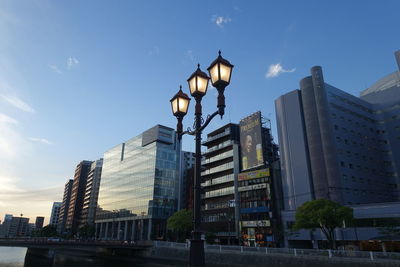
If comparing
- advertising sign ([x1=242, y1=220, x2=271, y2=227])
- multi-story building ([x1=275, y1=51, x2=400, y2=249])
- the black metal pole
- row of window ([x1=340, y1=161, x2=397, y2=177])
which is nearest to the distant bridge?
advertising sign ([x1=242, y1=220, x2=271, y2=227])

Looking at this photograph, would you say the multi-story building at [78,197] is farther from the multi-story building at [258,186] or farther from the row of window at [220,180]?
the multi-story building at [258,186]

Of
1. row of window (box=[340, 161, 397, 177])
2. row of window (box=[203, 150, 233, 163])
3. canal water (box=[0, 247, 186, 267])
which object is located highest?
row of window (box=[203, 150, 233, 163])

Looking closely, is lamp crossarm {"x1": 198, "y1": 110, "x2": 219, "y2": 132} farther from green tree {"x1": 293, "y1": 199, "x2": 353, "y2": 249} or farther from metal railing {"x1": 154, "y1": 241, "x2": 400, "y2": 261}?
green tree {"x1": 293, "y1": 199, "x2": 353, "y2": 249}

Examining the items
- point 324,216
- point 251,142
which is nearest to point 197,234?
point 324,216

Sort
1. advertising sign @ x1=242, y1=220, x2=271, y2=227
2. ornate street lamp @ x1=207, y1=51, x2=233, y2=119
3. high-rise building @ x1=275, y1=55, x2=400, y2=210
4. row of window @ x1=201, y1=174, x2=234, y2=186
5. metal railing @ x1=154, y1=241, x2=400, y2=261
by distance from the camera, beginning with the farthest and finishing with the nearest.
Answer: row of window @ x1=201, y1=174, x2=234, y2=186
high-rise building @ x1=275, y1=55, x2=400, y2=210
advertising sign @ x1=242, y1=220, x2=271, y2=227
metal railing @ x1=154, y1=241, x2=400, y2=261
ornate street lamp @ x1=207, y1=51, x2=233, y2=119

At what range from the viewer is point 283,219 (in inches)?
2763

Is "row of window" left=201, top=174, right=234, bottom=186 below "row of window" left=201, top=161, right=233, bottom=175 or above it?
below

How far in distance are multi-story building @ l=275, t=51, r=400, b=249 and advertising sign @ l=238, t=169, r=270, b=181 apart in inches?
198

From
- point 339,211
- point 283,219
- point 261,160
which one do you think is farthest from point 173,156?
point 339,211

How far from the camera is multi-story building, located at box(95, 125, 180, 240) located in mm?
99625

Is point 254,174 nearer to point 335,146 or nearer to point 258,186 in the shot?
A: point 258,186

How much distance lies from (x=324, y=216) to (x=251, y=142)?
35.7m

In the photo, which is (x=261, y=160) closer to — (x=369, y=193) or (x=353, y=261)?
(x=369, y=193)

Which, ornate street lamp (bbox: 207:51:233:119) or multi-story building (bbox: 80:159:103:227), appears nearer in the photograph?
ornate street lamp (bbox: 207:51:233:119)
